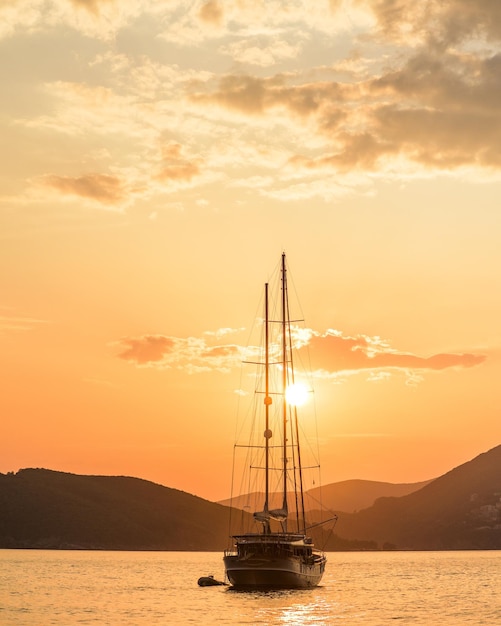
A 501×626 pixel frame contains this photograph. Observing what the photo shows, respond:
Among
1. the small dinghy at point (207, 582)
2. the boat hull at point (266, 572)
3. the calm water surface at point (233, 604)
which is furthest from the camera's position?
the small dinghy at point (207, 582)

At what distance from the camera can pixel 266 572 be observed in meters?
101

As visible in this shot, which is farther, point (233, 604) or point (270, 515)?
point (270, 515)

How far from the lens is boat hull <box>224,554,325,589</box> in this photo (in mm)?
100875

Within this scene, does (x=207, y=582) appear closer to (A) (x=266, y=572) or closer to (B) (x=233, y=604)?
(A) (x=266, y=572)

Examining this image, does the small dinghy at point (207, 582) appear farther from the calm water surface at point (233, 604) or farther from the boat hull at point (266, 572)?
the boat hull at point (266, 572)

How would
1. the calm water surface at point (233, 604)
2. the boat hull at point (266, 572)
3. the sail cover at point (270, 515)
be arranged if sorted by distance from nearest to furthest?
the calm water surface at point (233, 604)
the boat hull at point (266, 572)
the sail cover at point (270, 515)

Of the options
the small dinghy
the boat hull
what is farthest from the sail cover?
the small dinghy

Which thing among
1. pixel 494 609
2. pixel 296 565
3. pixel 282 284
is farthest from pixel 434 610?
pixel 282 284

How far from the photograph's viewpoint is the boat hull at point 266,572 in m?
101

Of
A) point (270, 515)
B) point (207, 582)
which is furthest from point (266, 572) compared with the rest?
point (207, 582)

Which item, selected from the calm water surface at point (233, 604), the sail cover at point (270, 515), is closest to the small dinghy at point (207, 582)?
the calm water surface at point (233, 604)

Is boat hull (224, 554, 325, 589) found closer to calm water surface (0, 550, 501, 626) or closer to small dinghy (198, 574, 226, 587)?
calm water surface (0, 550, 501, 626)

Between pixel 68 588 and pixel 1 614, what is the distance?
46.9 meters

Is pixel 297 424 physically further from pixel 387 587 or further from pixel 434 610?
pixel 387 587
